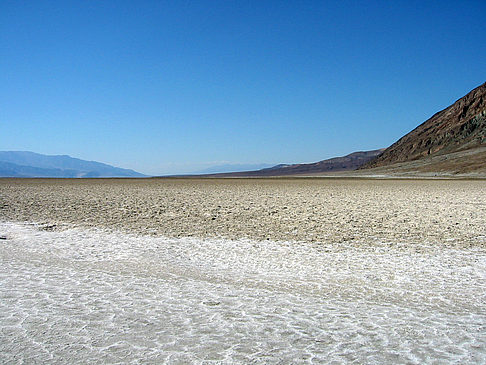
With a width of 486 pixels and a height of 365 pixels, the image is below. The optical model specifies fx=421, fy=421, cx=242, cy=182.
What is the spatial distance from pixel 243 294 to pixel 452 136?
83.9 metres

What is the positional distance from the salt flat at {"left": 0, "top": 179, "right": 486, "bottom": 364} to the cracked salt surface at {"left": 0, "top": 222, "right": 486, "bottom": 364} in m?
0.02

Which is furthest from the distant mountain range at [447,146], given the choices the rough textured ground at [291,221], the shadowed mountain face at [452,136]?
the rough textured ground at [291,221]

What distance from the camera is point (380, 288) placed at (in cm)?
497

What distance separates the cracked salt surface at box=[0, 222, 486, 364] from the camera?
10.5ft

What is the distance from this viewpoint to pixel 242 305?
169 inches

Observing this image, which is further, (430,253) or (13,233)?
(13,233)

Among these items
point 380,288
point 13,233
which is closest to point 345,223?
point 380,288

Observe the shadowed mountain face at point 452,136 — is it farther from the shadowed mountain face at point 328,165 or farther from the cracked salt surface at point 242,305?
the cracked salt surface at point 242,305

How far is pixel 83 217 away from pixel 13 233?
2719 mm

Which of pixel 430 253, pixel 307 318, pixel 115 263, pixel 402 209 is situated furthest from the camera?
pixel 402 209

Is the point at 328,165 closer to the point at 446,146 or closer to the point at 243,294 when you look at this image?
the point at 446,146

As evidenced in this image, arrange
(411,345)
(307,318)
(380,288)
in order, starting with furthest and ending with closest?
(380,288), (307,318), (411,345)

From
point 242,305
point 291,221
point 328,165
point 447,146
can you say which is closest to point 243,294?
point 242,305

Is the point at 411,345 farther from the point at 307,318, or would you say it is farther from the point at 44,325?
the point at 44,325
